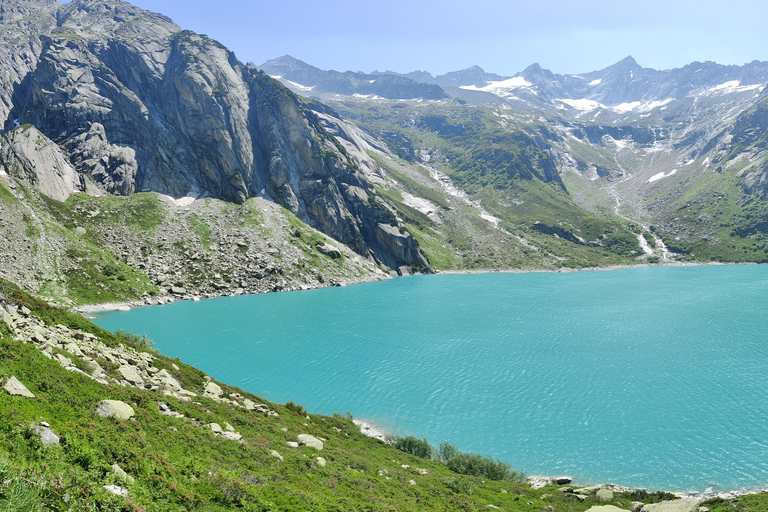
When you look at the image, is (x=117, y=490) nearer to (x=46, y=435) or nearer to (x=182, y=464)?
(x=46, y=435)

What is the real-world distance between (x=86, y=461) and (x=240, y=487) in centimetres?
502

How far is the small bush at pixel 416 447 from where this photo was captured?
32469mm

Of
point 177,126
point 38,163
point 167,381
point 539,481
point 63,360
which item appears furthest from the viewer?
point 177,126

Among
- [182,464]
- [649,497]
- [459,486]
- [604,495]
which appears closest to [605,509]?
[604,495]

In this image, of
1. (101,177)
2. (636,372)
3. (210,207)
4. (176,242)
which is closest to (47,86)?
(101,177)

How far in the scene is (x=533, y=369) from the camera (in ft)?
176

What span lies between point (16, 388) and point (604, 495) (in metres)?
30.6

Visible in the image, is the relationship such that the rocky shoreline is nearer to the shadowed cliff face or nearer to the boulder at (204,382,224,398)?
the boulder at (204,382,224,398)

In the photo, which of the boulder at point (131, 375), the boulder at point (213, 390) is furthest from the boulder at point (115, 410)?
the boulder at point (213, 390)

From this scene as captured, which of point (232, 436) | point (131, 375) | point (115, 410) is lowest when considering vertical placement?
point (115, 410)

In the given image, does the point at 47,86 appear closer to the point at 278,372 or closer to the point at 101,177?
the point at 101,177

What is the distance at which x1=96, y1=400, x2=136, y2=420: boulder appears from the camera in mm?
15859

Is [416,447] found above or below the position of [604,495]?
below

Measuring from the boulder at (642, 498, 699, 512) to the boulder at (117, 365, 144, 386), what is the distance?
2987 cm
